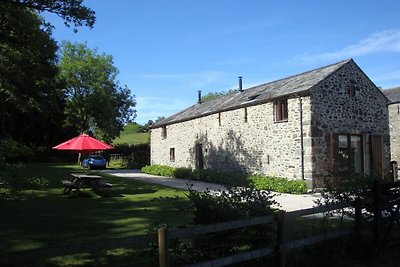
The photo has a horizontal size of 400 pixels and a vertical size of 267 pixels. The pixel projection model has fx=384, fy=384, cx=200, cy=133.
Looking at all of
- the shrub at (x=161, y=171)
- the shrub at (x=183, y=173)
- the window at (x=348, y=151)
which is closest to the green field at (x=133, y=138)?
the shrub at (x=161, y=171)

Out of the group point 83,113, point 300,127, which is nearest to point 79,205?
point 300,127

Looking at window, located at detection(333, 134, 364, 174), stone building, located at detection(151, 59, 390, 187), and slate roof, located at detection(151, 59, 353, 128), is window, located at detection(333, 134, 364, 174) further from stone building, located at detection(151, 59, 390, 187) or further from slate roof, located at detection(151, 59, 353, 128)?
slate roof, located at detection(151, 59, 353, 128)

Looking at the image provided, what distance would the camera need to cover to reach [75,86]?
4472 cm

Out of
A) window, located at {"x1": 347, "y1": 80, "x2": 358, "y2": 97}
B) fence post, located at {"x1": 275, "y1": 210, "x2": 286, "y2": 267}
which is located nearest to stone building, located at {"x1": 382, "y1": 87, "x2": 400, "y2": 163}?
window, located at {"x1": 347, "y1": 80, "x2": 358, "y2": 97}

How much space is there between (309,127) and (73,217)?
11.6 m

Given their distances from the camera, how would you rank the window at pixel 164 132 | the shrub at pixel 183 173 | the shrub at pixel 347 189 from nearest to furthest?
1. the shrub at pixel 347 189
2. the shrub at pixel 183 173
3. the window at pixel 164 132

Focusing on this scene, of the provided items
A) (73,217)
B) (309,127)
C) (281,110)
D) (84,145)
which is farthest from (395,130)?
(73,217)

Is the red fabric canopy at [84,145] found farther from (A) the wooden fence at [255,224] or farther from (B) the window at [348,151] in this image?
(B) the window at [348,151]

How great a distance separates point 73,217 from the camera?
10375 mm

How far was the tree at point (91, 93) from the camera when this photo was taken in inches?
1704

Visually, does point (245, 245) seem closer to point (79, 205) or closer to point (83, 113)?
point (79, 205)

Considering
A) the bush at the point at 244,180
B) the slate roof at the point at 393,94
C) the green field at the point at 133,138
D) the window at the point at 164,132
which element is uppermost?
the slate roof at the point at 393,94

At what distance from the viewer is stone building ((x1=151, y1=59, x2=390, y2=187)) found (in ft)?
59.4

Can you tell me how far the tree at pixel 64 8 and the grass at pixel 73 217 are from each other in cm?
397
